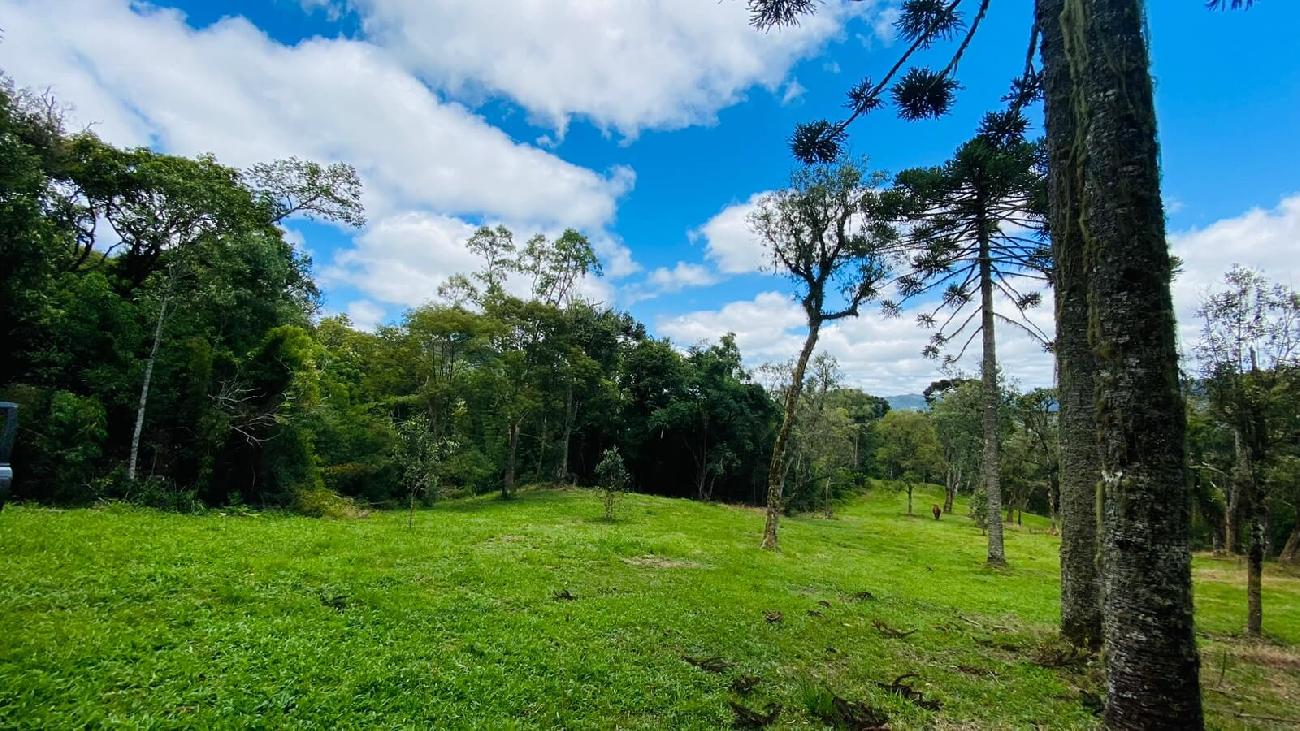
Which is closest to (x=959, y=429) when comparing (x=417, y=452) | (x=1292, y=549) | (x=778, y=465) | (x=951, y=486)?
(x=951, y=486)

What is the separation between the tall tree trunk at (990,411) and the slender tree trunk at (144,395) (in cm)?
2358

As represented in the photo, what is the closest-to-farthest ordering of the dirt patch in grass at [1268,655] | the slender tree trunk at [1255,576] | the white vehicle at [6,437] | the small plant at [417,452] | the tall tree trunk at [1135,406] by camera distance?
1. the tall tree trunk at [1135,406]
2. the white vehicle at [6,437]
3. the dirt patch in grass at [1268,655]
4. the slender tree trunk at [1255,576]
5. the small plant at [417,452]

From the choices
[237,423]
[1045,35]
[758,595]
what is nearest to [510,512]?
[237,423]

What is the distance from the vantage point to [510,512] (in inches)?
765

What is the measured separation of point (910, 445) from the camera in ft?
164

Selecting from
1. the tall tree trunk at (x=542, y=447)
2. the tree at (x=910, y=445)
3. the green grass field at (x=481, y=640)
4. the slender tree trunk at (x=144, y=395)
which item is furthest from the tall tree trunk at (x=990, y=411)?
the tree at (x=910, y=445)

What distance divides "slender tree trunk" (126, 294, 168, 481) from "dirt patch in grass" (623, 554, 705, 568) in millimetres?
12940

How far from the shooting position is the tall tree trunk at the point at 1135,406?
9.44 ft

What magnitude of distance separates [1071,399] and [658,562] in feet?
26.7

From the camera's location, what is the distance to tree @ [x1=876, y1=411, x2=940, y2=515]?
4725 cm

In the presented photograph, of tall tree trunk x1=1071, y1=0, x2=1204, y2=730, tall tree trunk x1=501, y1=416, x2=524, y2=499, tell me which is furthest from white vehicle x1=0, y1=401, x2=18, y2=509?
tall tree trunk x1=501, y1=416, x2=524, y2=499

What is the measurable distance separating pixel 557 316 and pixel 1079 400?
22396 millimetres

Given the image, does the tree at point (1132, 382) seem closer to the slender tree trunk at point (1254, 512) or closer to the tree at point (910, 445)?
the slender tree trunk at point (1254, 512)

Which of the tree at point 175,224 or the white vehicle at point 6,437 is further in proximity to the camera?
the tree at point 175,224
